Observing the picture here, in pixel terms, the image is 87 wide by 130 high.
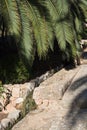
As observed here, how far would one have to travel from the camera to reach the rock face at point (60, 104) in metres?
7.59

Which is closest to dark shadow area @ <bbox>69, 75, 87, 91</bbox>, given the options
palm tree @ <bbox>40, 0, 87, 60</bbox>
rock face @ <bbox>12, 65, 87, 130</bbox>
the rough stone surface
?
rock face @ <bbox>12, 65, 87, 130</bbox>

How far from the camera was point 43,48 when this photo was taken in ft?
30.8

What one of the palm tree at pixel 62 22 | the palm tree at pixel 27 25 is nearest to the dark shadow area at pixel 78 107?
the palm tree at pixel 62 22

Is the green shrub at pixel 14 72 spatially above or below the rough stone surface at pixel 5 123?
above

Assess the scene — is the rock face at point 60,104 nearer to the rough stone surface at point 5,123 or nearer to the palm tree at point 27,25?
the rough stone surface at point 5,123

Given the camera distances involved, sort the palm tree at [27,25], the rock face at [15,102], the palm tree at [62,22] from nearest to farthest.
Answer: the rock face at [15,102]
the palm tree at [27,25]
the palm tree at [62,22]

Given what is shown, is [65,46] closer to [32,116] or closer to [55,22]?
[55,22]

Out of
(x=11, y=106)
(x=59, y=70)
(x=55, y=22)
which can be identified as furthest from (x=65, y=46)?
(x=11, y=106)

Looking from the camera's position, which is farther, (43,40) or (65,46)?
(65,46)

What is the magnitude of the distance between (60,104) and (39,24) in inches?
83.4

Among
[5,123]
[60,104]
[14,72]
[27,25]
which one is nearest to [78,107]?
[60,104]

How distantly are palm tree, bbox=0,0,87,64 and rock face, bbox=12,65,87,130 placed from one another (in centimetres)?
88

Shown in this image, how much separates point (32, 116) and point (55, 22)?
3.09m

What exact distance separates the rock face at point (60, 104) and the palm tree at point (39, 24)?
88 centimetres
